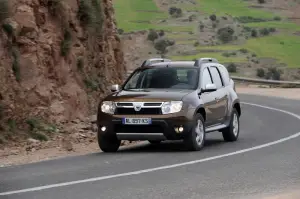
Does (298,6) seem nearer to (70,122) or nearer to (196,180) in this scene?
(70,122)

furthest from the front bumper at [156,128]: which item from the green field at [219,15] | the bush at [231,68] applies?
the green field at [219,15]

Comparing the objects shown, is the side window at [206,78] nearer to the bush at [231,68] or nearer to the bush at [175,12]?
the bush at [231,68]

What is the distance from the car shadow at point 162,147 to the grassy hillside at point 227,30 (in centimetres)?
4009

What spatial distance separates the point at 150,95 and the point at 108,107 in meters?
0.81

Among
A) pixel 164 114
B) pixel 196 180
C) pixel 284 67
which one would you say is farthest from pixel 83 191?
pixel 284 67

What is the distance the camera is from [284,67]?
65688mm

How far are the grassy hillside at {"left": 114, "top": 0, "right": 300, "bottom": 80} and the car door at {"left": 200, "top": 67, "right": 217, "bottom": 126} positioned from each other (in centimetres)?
4090

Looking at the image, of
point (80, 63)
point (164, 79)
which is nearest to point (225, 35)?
point (80, 63)

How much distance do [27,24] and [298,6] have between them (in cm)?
8903

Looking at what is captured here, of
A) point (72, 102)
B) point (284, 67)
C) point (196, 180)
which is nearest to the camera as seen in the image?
point (196, 180)

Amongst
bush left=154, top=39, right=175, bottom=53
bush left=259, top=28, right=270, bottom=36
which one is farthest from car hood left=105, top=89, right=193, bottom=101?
bush left=259, top=28, right=270, bottom=36

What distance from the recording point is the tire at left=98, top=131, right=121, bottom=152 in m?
16.1

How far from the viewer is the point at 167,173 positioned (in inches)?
501

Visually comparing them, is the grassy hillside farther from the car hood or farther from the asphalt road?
the asphalt road
